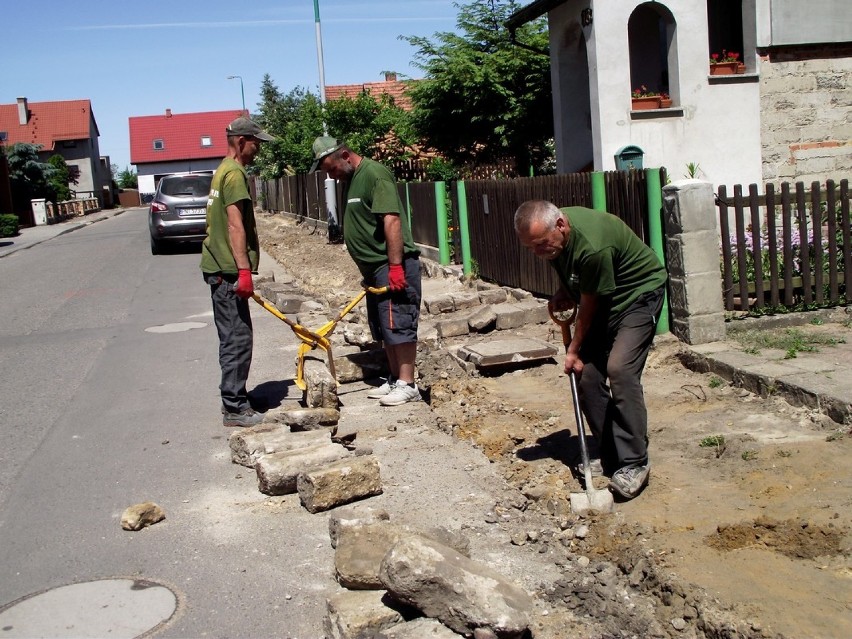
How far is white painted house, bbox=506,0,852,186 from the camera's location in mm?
13352

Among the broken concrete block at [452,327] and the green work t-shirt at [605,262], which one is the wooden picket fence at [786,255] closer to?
the broken concrete block at [452,327]

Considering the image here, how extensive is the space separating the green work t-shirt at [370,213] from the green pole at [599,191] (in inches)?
93.7

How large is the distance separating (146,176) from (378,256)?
8136 centimetres

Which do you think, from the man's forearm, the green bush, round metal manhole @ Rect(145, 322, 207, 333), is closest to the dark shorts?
the man's forearm

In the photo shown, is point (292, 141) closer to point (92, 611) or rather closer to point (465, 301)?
point (465, 301)

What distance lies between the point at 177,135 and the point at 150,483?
84.0 meters

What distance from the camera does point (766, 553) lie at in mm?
3812

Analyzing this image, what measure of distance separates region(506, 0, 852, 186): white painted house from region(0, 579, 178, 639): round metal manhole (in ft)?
35.8

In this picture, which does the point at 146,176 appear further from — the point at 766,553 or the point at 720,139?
the point at 766,553

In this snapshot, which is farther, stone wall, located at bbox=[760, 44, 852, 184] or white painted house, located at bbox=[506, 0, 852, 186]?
stone wall, located at bbox=[760, 44, 852, 184]

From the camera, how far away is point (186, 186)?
69.8ft

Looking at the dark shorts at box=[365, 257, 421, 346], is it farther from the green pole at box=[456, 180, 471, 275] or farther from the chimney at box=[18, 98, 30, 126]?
the chimney at box=[18, 98, 30, 126]

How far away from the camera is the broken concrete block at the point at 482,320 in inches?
357

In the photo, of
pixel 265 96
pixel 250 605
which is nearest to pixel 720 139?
pixel 250 605
